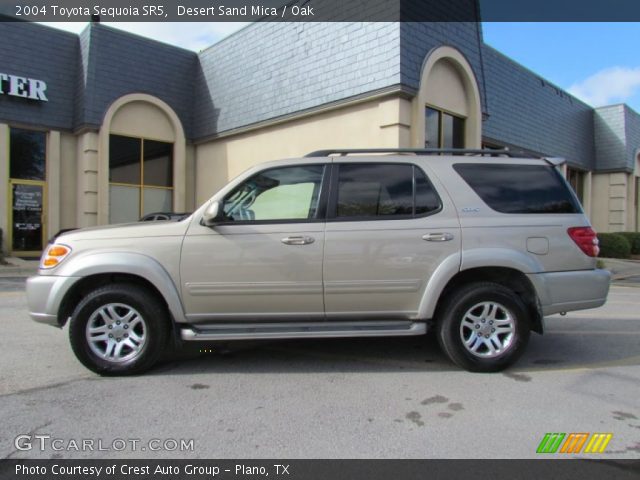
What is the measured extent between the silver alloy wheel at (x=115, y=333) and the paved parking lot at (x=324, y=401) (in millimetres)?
226

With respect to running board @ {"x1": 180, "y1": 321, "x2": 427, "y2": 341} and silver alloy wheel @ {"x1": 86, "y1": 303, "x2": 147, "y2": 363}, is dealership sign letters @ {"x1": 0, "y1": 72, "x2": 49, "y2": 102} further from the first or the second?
running board @ {"x1": 180, "y1": 321, "x2": 427, "y2": 341}

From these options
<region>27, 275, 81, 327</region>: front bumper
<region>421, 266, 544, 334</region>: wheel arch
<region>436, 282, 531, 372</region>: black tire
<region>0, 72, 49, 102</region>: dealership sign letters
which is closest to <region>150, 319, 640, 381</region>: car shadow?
<region>436, 282, 531, 372</region>: black tire

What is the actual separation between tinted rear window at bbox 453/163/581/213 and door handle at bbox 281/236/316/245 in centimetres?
164

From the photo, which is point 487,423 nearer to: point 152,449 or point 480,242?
point 480,242

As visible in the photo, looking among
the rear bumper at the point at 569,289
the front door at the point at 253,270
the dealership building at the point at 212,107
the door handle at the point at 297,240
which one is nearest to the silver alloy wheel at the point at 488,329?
the rear bumper at the point at 569,289

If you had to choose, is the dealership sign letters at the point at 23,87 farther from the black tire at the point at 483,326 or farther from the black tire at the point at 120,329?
the black tire at the point at 483,326

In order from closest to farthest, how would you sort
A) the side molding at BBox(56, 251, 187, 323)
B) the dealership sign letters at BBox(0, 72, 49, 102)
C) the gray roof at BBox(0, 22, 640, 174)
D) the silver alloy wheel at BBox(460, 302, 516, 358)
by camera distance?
the side molding at BBox(56, 251, 187, 323) < the silver alloy wheel at BBox(460, 302, 516, 358) < the gray roof at BBox(0, 22, 640, 174) < the dealership sign letters at BBox(0, 72, 49, 102)

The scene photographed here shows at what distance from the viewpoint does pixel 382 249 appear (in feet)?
14.4

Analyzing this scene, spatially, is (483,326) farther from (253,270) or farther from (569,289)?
(253,270)

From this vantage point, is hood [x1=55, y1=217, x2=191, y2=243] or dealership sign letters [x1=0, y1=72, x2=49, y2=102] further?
dealership sign letters [x1=0, y1=72, x2=49, y2=102]

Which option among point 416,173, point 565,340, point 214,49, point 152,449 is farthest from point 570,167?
point 152,449

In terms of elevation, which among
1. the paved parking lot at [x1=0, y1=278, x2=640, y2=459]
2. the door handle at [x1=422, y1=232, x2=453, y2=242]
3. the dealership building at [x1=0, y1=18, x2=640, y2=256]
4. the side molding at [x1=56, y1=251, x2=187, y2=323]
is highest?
the dealership building at [x1=0, y1=18, x2=640, y2=256]

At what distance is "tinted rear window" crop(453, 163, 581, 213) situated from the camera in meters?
4.66

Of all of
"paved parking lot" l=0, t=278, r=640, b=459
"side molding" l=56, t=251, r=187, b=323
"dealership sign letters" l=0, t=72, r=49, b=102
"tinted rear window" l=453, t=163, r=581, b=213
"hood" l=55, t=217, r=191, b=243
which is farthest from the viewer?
"dealership sign letters" l=0, t=72, r=49, b=102
